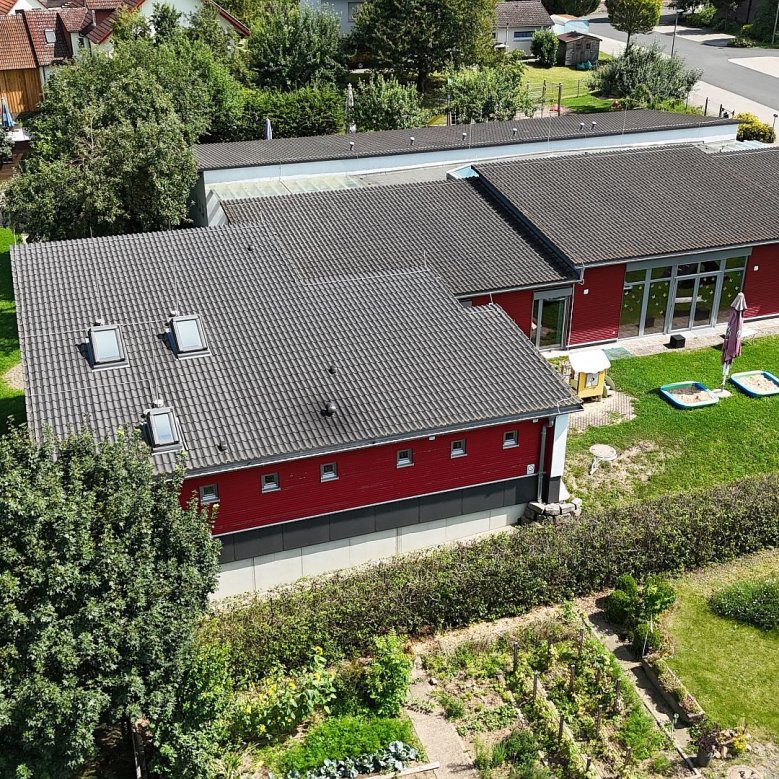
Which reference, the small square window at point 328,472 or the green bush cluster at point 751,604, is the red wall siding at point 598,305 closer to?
the green bush cluster at point 751,604

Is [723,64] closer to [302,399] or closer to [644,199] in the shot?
[644,199]

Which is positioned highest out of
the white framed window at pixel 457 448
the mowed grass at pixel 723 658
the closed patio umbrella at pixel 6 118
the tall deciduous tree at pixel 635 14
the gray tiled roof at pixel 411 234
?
the tall deciduous tree at pixel 635 14

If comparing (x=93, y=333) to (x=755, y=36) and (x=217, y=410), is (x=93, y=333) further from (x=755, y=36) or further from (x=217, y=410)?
(x=755, y=36)

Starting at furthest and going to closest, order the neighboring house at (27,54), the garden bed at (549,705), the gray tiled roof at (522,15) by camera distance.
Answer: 1. the gray tiled roof at (522,15)
2. the neighboring house at (27,54)
3. the garden bed at (549,705)

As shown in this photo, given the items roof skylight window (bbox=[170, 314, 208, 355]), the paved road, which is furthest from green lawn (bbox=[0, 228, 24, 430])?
the paved road

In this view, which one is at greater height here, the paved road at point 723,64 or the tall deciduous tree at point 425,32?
the tall deciduous tree at point 425,32

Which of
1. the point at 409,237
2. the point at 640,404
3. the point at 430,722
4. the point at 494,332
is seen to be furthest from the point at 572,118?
the point at 430,722

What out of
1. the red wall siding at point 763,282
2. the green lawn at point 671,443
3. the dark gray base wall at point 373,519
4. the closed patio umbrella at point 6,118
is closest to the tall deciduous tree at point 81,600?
the dark gray base wall at point 373,519
